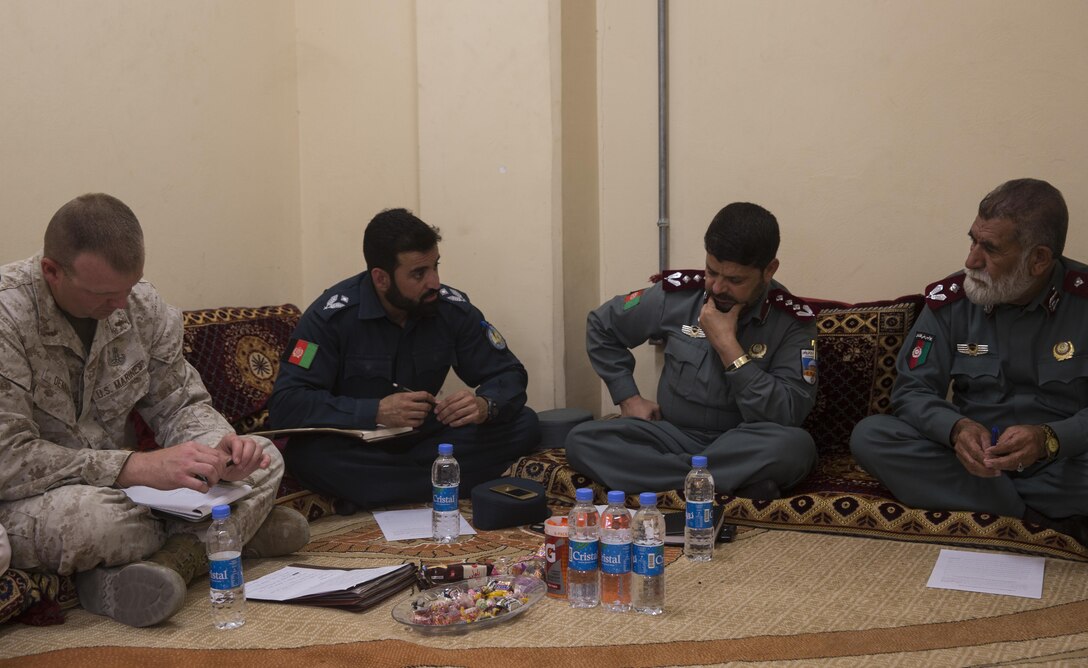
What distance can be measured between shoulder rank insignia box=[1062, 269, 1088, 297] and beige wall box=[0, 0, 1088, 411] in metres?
0.63

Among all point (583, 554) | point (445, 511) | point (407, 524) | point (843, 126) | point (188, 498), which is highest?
point (843, 126)

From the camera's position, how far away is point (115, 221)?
2.84 metres

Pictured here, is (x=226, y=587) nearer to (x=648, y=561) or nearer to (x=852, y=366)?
(x=648, y=561)

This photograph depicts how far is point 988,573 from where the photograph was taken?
308 cm

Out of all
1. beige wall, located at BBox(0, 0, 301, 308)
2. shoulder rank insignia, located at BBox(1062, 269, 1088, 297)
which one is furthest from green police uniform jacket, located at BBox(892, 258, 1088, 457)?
beige wall, located at BBox(0, 0, 301, 308)

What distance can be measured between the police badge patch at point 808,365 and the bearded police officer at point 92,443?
1940mm

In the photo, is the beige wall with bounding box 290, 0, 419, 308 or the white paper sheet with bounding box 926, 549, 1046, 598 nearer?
the white paper sheet with bounding box 926, 549, 1046, 598

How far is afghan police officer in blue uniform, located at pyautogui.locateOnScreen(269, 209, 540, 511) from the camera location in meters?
3.97

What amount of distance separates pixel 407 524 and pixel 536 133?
1.93 m

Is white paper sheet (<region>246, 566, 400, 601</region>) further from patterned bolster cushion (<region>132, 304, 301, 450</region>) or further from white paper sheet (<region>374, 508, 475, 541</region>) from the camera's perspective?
patterned bolster cushion (<region>132, 304, 301, 450</region>)

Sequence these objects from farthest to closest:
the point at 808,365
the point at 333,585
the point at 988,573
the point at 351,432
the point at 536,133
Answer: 1. the point at 536,133
2. the point at 351,432
3. the point at 808,365
4. the point at 988,573
5. the point at 333,585

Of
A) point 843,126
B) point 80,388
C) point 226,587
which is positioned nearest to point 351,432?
point 80,388

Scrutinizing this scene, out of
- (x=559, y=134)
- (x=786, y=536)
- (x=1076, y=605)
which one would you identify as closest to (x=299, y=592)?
(x=786, y=536)

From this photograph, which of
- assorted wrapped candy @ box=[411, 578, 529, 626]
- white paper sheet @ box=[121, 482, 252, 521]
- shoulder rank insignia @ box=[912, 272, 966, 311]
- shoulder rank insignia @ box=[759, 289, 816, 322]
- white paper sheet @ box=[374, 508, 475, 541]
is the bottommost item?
white paper sheet @ box=[374, 508, 475, 541]
